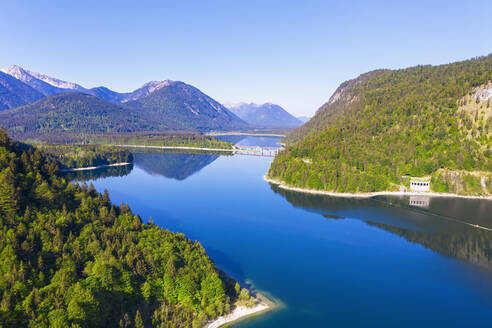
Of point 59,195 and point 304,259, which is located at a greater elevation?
point 59,195

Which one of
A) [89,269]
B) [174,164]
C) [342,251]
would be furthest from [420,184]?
[174,164]

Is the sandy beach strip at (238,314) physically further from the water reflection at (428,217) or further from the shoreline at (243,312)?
the water reflection at (428,217)

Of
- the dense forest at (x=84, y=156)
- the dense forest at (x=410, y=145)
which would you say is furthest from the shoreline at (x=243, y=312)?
the dense forest at (x=84, y=156)

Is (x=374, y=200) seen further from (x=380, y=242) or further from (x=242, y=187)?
(x=242, y=187)

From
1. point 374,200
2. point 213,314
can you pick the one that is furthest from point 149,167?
point 213,314

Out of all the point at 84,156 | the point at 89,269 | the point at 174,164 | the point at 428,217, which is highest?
the point at 84,156

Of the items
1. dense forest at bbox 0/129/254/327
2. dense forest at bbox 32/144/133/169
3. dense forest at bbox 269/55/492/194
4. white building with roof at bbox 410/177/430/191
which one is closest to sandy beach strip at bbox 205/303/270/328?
dense forest at bbox 0/129/254/327

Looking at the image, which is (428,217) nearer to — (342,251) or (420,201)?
(420,201)

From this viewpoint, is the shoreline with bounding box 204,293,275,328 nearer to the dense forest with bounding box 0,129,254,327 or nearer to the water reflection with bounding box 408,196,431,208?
the dense forest with bounding box 0,129,254,327
